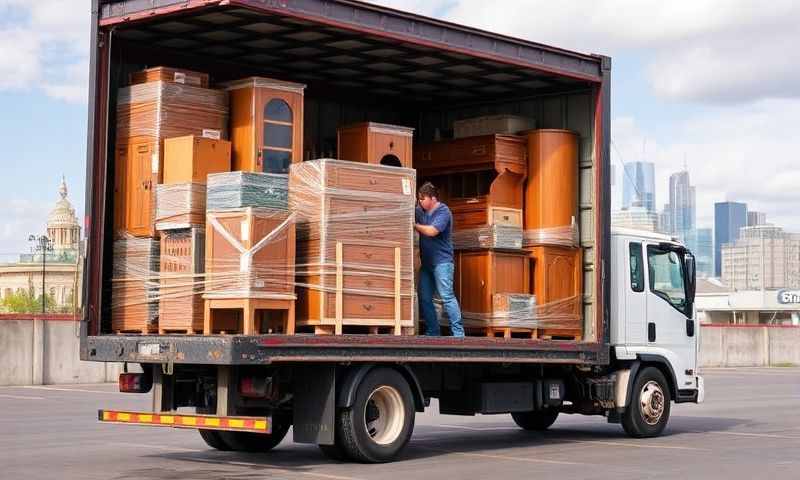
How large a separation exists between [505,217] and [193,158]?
411 cm

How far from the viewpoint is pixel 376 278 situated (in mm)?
12195

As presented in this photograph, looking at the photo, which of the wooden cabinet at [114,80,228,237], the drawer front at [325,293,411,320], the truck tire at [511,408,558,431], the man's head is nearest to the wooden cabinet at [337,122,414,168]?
the man's head

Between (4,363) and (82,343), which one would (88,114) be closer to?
(82,343)

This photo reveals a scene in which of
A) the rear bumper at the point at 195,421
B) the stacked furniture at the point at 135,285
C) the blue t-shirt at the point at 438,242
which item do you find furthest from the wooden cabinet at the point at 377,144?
the rear bumper at the point at 195,421

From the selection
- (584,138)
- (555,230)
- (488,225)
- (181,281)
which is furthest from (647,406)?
(181,281)

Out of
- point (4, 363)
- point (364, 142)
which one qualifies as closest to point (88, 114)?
point (364, 142)

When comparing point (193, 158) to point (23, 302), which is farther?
point (23, 302)

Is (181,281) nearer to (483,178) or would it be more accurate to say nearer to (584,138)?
(483,178)

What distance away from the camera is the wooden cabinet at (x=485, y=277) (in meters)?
14.0

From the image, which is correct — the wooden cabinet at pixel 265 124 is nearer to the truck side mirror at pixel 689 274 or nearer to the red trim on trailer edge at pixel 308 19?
the red trim on trailer edge at pixel 308 19

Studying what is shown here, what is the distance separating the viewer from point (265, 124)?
12.4 m

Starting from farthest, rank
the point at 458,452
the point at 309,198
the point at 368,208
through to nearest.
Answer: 1. the point at 458,452
2. the point at 368,208
3. the point at 309,198

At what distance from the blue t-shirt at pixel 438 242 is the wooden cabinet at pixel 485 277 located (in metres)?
0.72

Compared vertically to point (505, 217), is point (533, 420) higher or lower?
lower
